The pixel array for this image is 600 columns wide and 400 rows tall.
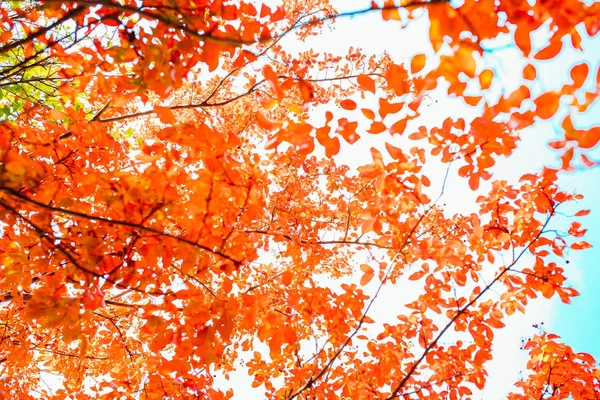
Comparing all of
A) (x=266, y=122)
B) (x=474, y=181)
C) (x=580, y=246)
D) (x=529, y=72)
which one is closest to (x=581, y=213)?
(x=580, y=246)

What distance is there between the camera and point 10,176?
149 cm

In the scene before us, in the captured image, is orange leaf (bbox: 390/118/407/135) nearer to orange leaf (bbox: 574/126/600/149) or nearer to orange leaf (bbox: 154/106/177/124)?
orange leaf (bbox: 574/126/600/149)

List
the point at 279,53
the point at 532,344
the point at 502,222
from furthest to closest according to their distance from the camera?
the point at 279,53, the point at 532,344, the point at 502,222

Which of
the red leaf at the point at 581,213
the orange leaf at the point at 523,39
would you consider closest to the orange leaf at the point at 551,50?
the orange leaf at the point at 523,39

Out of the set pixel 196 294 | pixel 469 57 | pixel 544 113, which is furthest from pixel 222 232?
pixel 544 113

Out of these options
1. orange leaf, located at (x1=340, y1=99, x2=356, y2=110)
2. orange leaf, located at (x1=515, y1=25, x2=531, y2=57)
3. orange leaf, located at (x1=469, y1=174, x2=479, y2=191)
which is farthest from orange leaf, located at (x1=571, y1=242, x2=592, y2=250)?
orange leaf, located at (x1=340, y1=99, x2=356, y2=110)

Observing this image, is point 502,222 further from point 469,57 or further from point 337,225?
point 337,225

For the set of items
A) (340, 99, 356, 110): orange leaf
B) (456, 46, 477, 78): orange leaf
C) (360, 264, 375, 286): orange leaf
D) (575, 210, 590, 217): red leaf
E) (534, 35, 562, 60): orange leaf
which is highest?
(575, 210, 590, 217): red leaf

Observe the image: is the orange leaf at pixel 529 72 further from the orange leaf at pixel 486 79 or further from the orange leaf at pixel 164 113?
the orange leaf at pixel 164 113

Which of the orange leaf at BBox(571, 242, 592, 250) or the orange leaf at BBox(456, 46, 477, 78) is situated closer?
the orange leaf at BBox(456, 46, 477, 78)

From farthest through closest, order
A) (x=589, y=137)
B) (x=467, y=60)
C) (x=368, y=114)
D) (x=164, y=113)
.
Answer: (x=368, y=114), (x=164, y=113), (x=589, y=137), (x=467, y=60)

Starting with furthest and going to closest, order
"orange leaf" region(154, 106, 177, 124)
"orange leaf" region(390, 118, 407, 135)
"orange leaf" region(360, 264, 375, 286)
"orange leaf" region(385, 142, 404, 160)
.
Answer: "orange leaf" region(360, 264, 375, 286) → "orange leaf" region(385, 142, 404, 160) → "orange leaf" region(390, 118, 407, 135) → "orange leaf" region(154, 106, 177, 124)

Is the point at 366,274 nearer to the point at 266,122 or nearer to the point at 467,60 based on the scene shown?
the point at 266,122

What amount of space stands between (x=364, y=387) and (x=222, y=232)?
2451 millimetres
